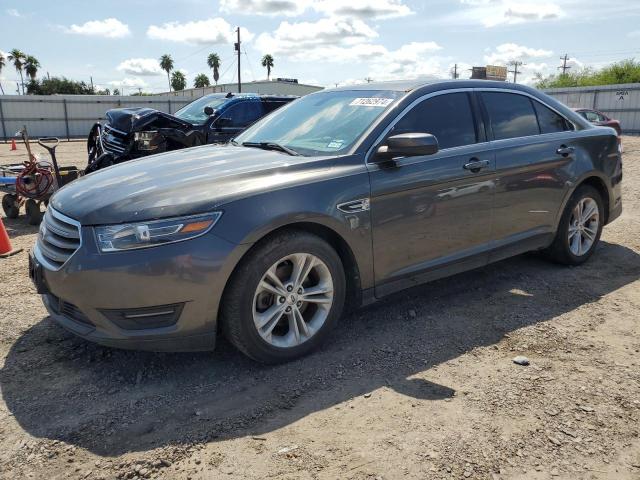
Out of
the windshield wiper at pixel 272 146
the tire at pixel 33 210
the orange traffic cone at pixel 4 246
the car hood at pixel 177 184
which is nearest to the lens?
the car hood at pixel 177 184

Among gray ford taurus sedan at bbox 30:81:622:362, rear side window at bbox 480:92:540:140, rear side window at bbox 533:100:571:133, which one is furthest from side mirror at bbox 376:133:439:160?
rear side window at bbox 533:100:571:133

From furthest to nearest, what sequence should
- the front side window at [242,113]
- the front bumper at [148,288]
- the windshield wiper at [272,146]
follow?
1. the front side window at [242,113]
2. the windshield wiper at [272,146]
3. the front bumper at [148,288]

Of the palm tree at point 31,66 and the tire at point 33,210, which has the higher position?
the palm tree at point 31,66

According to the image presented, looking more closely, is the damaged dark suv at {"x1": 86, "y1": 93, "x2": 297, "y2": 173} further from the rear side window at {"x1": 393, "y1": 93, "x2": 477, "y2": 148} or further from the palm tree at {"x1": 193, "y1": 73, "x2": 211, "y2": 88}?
the palm tree at {"x1": 193, "y1": 73, "x2": 211, "y2": 88}

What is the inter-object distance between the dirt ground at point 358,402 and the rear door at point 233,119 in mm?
6404

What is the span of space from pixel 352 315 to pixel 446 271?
0.79 m

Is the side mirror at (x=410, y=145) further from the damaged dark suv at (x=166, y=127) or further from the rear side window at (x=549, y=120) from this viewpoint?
the damaged dark suv at (x=166, y=127)

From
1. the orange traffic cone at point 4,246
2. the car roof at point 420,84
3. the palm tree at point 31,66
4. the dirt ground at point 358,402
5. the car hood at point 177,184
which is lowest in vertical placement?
the dirt ground at point 358,402

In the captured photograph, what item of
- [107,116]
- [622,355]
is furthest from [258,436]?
[107,116]

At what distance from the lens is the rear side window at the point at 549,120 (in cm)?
491

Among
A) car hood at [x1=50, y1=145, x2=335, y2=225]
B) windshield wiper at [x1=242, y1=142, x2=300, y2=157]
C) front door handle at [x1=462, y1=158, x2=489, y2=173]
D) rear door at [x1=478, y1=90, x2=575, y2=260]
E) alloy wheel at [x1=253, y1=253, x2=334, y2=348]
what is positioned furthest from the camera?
rear door at [x1=478, y1=90, x2=575, y2=260]

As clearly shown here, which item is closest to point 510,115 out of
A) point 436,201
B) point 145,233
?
point 436,201

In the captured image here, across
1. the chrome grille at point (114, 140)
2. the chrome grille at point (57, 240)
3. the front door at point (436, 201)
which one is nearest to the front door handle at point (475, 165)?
the front door at point (436, 201)

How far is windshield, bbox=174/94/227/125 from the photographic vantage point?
1063cm
